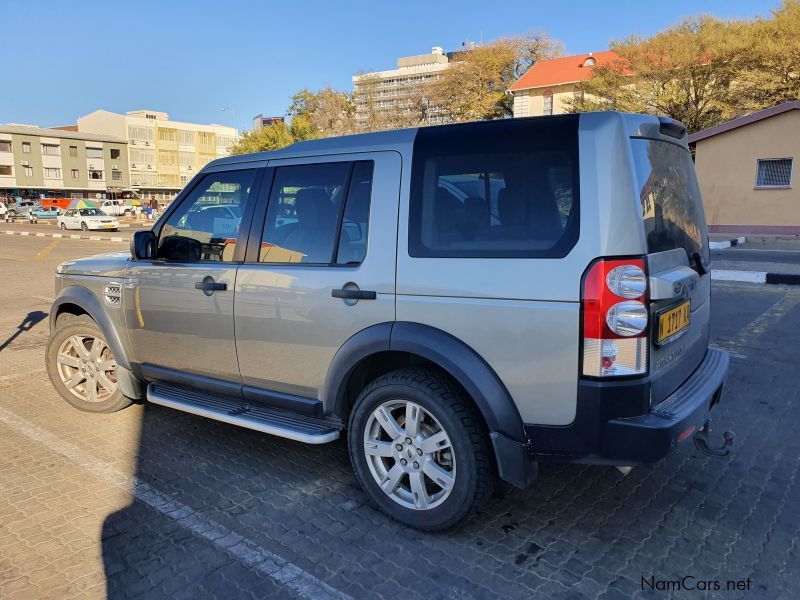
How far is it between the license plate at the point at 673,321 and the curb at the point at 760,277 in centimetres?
907

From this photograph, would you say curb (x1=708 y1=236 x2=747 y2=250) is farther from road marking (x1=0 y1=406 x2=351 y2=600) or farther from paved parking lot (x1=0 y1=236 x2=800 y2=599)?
road marking (x1=0 y1=406 x2=351 y2=600)

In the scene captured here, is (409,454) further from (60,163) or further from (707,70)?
(60,163)

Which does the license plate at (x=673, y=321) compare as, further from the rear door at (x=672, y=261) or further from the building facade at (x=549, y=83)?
the building facade at (x=549, y=83)

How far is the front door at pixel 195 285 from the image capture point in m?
3.67

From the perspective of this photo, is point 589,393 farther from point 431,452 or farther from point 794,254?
point 794,254

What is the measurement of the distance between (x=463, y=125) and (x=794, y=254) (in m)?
15.9

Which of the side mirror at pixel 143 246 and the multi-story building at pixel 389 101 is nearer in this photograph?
the side mirror at pixel 143 246

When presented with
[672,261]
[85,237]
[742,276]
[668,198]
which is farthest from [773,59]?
[85,237]

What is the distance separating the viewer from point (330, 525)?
10.1ft

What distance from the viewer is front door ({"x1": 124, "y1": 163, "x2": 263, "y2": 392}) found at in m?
3.67

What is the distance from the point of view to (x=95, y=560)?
9.11 ft

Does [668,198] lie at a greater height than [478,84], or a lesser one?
lesser

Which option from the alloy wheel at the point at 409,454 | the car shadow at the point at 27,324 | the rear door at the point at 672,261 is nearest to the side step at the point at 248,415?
the alloy wheel at the point at 409,454

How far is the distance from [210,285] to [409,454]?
64.3 inches
